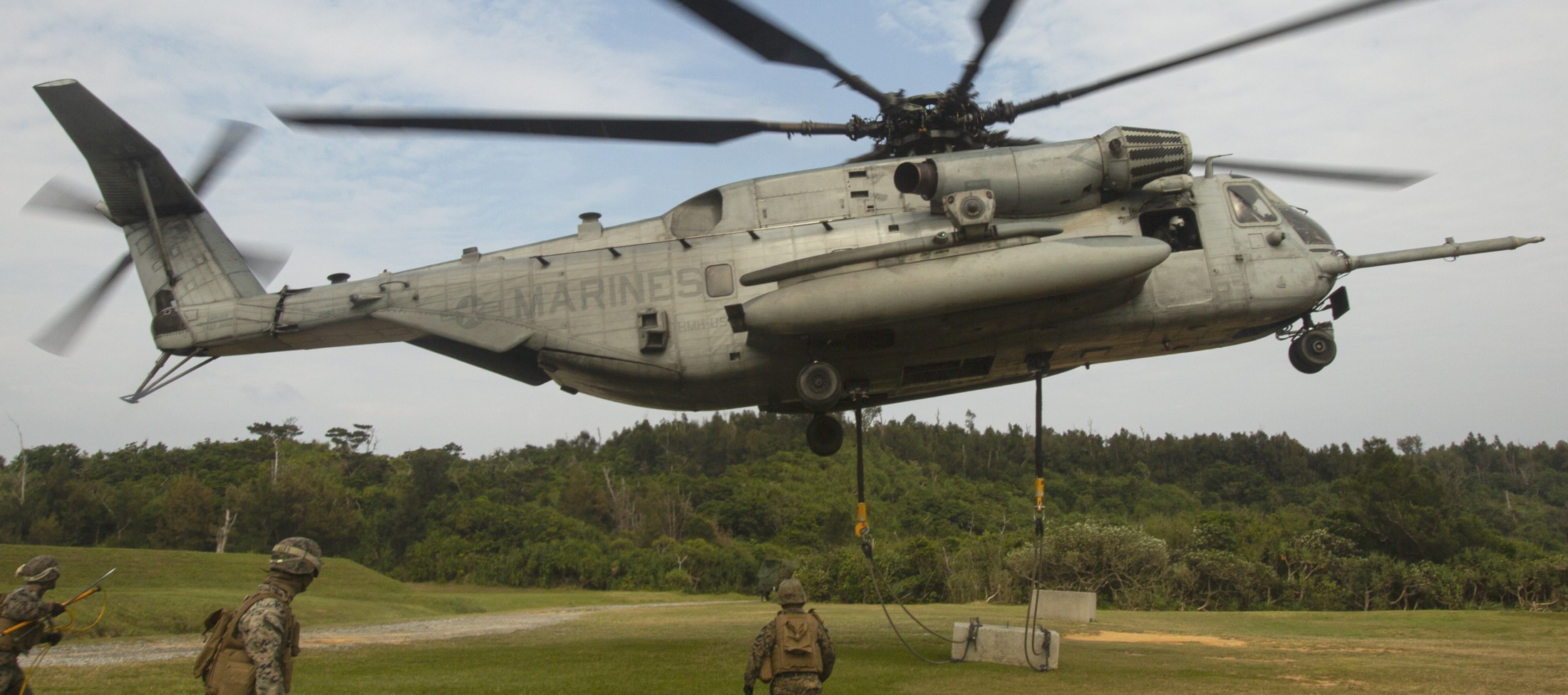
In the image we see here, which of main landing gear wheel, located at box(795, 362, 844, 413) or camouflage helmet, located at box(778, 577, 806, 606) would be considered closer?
camouflage helmet, located at box(778, 577, 806, 606)

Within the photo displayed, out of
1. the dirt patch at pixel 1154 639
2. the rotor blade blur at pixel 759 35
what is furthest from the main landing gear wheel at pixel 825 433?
the dirt patch at pixel 1154 639

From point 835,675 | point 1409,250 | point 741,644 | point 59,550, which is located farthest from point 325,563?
point 1409,250

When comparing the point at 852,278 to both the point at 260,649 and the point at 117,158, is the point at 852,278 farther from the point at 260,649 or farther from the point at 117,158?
the point at 117,158

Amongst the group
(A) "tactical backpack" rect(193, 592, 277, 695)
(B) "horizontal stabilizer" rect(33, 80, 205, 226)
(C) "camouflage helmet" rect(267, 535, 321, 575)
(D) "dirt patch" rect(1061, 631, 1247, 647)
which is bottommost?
(D) "dirt patch" rect(1061, 631, 1247, 647)

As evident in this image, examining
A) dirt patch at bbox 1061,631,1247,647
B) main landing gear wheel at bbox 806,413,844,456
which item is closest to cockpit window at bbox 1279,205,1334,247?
dirt patch at bbox 1061,631,1247,647

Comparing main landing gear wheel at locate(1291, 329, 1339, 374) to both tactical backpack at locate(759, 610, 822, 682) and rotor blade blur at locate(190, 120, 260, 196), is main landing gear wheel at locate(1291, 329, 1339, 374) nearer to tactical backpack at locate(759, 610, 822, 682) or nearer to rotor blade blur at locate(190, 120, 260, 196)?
tactical backpack at locate(759, 610, 822, 682)

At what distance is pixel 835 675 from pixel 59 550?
29.6m

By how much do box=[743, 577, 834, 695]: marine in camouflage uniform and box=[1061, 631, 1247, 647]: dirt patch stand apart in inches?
316

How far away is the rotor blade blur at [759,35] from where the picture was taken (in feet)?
26.3

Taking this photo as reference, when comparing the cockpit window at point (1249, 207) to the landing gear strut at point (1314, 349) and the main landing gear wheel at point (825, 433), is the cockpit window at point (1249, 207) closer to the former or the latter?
the landing gear strut at point (1314, 349)

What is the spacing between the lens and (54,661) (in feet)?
39.5

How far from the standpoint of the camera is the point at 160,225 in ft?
40.3

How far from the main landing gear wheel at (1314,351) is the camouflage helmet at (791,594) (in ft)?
24.7

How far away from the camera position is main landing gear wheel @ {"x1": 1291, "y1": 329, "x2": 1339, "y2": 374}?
36.2ft
